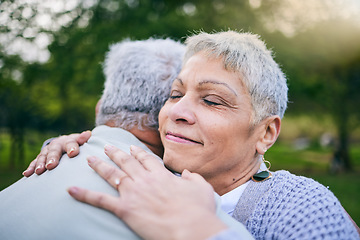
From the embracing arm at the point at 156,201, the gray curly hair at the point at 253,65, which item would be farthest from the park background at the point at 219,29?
the embracing arm at the point at 156,201

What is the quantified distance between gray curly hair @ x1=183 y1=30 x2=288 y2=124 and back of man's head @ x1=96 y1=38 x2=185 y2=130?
1.15ft

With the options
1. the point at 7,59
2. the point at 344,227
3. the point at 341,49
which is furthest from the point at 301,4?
Answer: the point at 344,227

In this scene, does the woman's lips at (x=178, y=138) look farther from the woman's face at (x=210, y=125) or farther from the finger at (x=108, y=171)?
the finger at (x=108, y=171)

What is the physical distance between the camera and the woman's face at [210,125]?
210 centimetres

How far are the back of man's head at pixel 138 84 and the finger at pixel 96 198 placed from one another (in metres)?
0.98

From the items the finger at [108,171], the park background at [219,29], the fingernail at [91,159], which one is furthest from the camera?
the park background at [219,29]

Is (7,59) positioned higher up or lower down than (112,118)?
higher up

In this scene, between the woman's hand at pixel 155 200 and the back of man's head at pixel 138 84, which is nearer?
the woman's hand at pixel 155 200

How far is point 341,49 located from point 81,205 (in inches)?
520

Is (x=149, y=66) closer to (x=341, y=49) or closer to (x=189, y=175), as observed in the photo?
(x=189, y=175)

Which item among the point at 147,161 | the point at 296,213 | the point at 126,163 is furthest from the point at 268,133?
the point at 126,163

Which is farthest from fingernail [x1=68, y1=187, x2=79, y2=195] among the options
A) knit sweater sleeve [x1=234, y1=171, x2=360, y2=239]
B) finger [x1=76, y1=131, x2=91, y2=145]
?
knit sweater sleeve [x1=234, y1=171, x2=360, y2=239]

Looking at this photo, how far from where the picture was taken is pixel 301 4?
11.6 meters

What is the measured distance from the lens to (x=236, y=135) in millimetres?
2150
